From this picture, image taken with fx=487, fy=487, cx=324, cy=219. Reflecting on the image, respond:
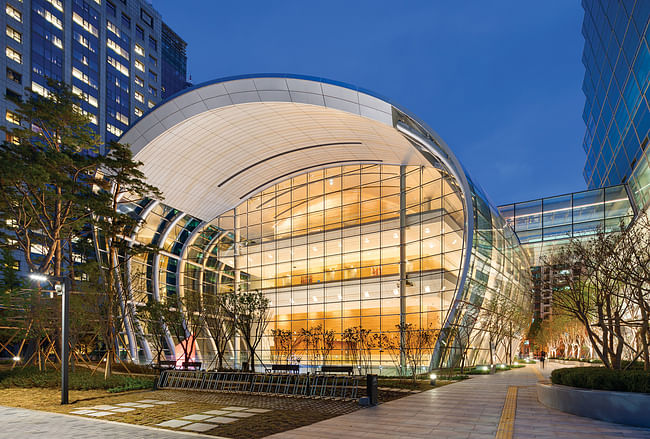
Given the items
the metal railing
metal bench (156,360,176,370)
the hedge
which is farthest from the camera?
metal bench (156,360,176,370)

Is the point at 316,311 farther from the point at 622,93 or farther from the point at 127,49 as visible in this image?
the point at 127,49

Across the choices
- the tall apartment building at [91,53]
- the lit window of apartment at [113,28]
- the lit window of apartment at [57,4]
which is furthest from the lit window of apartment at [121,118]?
the lit window of apartment at [57,4]

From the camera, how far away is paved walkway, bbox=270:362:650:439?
9.70 meters

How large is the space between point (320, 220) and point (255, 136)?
31.6ft

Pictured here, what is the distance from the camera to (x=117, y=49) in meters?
77.2

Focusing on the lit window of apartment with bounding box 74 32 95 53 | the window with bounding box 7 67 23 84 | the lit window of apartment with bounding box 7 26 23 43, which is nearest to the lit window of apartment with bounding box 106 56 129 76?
the lit window of apartment with bounding box 74 32 95 53

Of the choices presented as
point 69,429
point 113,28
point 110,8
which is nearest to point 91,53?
point 113,28

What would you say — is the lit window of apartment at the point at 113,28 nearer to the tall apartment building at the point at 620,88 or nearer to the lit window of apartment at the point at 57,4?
the lit window of apartment at the point at 57,4

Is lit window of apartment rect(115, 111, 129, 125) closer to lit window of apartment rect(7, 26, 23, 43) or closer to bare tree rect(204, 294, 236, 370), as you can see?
lit window of apartment rect(7, 26, 23, 43)

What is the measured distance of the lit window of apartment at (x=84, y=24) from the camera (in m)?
67.7

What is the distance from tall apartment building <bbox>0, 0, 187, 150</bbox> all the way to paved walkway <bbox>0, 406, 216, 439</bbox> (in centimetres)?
4146

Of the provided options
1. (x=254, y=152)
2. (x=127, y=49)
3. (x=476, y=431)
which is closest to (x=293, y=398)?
(x=476, y=431)

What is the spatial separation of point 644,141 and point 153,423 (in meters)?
23.9

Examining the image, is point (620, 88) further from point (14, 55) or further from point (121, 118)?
point (121, 118)
